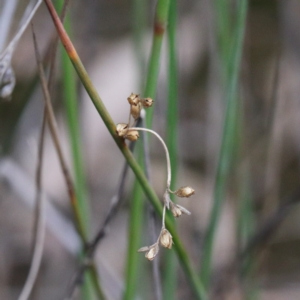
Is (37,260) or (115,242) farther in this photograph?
(115,242)

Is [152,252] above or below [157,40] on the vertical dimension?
below

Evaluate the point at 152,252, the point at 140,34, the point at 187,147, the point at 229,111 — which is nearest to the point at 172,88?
the point at 229,111

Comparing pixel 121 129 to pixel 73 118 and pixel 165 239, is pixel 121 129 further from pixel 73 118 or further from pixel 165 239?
pixel 73 118

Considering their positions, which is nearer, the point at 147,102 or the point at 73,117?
the point at 147,102

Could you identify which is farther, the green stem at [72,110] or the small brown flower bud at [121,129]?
the green stem at [72,110]

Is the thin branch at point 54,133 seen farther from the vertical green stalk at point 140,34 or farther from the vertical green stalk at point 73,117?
the vertical green stalk at point 140,34

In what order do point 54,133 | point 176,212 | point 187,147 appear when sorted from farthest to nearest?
point 187,147, point 54,133, point 176,212

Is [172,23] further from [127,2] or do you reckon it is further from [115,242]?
[127,2]

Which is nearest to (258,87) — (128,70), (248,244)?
(128,70)

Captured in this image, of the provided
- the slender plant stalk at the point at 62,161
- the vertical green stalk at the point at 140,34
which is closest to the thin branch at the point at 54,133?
the slender plant stalk at the point at 62,161
